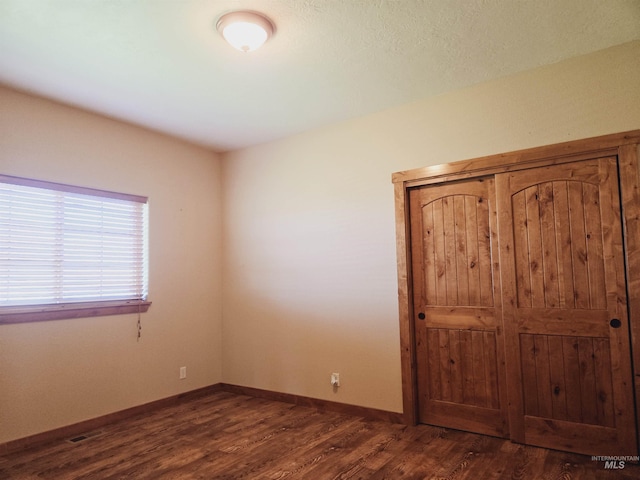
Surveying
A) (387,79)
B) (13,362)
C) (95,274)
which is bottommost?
(13,362)

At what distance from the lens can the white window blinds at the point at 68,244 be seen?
10.6 feet

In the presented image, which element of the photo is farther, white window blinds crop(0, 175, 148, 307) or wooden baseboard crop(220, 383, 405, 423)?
wooden baseboard crop(220, 383, 405, 423)

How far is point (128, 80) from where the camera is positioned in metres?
3.14

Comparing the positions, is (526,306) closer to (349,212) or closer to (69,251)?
(349,212)

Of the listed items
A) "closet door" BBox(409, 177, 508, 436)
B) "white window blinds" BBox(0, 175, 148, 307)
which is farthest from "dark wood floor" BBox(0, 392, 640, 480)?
"white window blinds" BBox(0, 175, 148, 307)

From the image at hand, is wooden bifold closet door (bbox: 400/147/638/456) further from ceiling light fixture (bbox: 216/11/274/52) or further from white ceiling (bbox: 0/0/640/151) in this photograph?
ceiling light fixture (bbox: 216/11/274/52)

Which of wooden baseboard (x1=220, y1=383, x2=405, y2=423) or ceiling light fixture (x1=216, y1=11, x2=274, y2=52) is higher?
ceiling light fixture (x1=216, y1=11, x2=274, y2=52)

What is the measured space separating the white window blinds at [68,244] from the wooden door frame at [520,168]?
100 inches

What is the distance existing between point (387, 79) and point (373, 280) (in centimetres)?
172

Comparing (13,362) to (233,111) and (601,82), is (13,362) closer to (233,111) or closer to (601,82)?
(233,111)

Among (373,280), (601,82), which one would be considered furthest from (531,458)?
(601,82)

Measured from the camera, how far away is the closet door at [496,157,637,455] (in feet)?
9.11

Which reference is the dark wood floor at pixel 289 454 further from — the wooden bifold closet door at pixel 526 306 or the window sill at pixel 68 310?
the window sill at pixel 68 310

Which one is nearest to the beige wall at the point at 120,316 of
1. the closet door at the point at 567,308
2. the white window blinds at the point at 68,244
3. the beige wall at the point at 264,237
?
the beige wall at the point at 264,237
